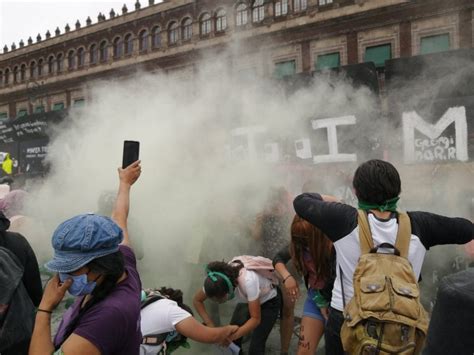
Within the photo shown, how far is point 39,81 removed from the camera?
24.2 m

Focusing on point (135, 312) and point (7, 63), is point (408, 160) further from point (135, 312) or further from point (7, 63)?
point (7, 63)

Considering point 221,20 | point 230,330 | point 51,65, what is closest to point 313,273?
point 230,330

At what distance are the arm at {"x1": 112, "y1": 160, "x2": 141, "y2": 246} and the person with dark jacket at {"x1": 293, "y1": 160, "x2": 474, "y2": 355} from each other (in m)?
0.87

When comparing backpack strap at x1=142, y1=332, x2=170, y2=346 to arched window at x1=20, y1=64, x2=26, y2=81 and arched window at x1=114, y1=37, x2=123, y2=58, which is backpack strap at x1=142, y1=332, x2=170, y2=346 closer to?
arched window at x1=114, y1=37, x2=123, y2=58

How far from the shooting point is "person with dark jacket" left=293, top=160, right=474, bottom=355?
149cm

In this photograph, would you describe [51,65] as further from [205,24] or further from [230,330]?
[230,330]

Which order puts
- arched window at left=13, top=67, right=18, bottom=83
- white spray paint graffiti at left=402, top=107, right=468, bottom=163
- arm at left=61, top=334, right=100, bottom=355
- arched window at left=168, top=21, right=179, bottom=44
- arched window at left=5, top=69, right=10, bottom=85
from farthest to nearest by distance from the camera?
arched window at left=5, top=69, right=10, bottom=85 → arched window at left=13, top=67, right=18, bottom=83 → arched window at left=168, top=21, right=179, bottom=44 → white spray paint graffiti at left=402, top=107, right=468, bottom=163 → arm at left=61, top=334, right=100, bottom=355

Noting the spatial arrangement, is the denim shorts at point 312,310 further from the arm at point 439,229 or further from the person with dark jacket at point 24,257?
the person with dark jacket at point 24,257

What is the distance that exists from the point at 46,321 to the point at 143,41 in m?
20.7

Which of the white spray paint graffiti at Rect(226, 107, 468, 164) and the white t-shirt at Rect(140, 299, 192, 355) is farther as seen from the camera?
the white spray paint graffiti at Rect(226, 107, 468, 164)

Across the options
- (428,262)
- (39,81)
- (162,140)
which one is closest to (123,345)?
(428,262)

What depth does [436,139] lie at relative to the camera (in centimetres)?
458

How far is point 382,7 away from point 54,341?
636 inches

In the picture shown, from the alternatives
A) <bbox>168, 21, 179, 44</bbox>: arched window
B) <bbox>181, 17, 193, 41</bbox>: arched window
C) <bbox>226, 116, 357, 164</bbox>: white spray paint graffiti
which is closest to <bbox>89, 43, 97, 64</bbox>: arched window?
<bbox>168, 21, 179, 44</bbox>: arched window
